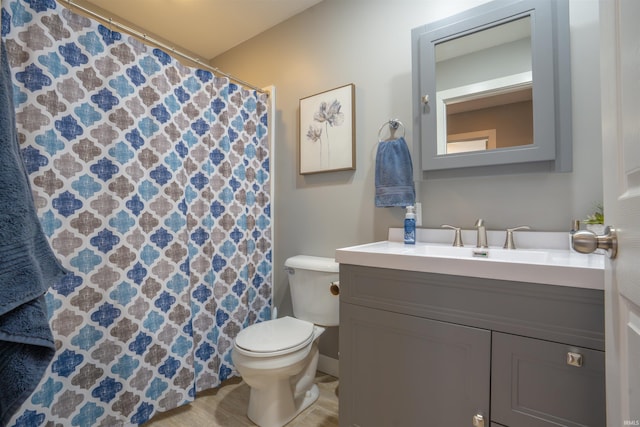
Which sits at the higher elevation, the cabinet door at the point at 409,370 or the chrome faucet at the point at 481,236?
the chrome faucet at the point at 481,236

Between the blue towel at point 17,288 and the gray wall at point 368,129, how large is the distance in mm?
1374

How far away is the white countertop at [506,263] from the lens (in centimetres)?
79

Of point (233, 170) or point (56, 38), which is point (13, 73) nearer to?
point (56, 38)

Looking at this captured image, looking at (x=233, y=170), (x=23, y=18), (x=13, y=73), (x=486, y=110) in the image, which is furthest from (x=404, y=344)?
(x=23, y=18)

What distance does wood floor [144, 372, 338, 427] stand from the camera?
1491 millimetres

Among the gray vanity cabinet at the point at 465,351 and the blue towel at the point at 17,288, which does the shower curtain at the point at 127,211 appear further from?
the gray vanity cabinet at the point at 465,351

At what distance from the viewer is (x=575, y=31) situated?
3.96ft

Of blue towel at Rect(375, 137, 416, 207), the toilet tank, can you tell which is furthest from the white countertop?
the toilet tank

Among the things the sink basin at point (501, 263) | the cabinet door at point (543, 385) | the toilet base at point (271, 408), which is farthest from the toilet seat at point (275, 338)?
the cabinet door at point (543, 385)

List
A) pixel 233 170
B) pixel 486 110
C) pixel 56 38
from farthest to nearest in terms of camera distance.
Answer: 1. pixel 233 170
2. pixel 486 110
3. pixel 56 38

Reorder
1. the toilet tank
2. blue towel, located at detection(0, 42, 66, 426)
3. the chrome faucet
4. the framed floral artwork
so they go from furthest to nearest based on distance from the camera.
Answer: the framed floral artwork < the toilet tank < the chrome faucet < blue towel, located at detection(0, 42, 66, 426)

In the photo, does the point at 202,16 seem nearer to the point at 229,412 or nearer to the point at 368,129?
the point at 368,129

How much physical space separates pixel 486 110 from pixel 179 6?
2069 mm

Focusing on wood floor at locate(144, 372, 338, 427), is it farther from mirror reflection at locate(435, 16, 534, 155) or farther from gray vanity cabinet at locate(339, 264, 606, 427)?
mirror reflection at locate(435, 16, 534, 155)
